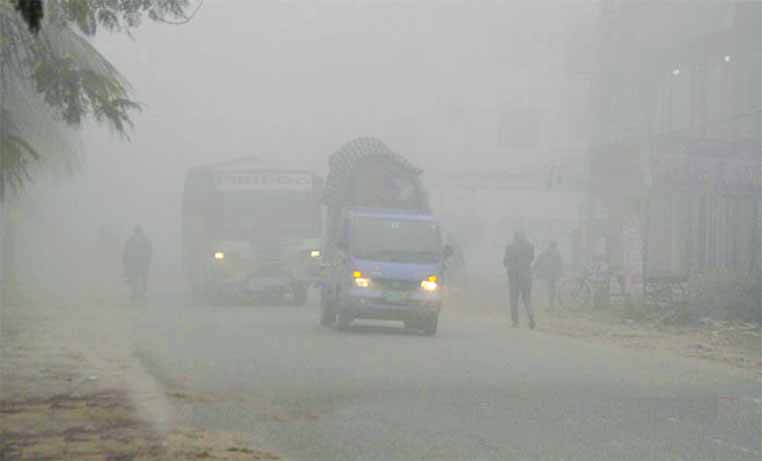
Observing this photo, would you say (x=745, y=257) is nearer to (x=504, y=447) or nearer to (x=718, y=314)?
(x=718, y=314)

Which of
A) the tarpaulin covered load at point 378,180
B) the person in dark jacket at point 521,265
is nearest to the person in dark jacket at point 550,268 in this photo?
the tarpaulin covered load at point 378,180

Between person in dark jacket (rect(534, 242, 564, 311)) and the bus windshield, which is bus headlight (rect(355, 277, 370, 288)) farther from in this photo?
person in dark jacket (rect(534, 242, 564, 311))

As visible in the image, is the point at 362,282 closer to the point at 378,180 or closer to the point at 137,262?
the point at 378,180

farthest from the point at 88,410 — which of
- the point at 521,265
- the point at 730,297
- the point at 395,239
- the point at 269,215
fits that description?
the point at 269,215

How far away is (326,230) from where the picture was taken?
2730 centimetres

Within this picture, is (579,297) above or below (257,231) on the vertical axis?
below

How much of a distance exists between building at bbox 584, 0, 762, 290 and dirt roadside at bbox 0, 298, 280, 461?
14920mm

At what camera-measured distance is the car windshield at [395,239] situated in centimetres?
1914

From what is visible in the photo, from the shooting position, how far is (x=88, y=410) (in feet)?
32.6

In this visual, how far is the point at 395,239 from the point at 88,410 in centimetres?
993

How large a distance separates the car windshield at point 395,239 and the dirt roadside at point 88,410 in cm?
443

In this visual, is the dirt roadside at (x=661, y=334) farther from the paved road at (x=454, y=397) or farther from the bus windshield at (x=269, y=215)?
the bus windshield at (x=269, y=215)

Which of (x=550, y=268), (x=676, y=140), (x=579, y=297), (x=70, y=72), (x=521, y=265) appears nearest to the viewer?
(x=70, y=72)

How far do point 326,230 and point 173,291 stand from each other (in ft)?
32.5
